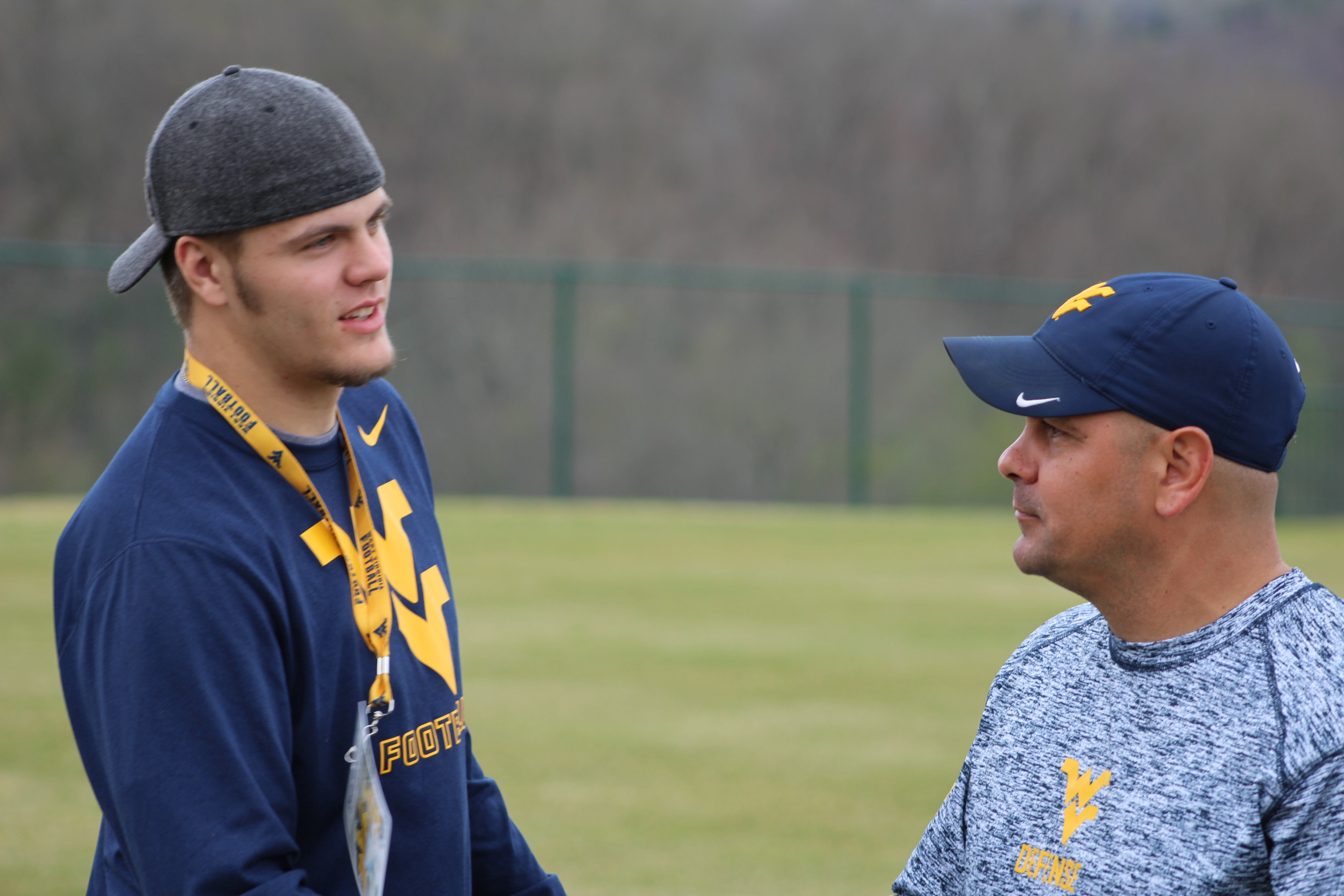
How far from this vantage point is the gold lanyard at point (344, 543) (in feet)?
6.66

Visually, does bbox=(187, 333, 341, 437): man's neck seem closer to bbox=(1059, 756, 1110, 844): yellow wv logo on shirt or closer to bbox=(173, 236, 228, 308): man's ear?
bbox=(173, 236, 228, 308): man's ear

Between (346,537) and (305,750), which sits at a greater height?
(346,537)

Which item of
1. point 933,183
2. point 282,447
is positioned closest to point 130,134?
point 933,183

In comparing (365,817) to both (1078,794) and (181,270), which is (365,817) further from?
(1078,794)

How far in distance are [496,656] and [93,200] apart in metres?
22.7

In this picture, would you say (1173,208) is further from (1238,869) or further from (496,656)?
(1238,869)

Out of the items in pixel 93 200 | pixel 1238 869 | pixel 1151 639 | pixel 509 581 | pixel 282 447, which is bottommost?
pixel 509 581

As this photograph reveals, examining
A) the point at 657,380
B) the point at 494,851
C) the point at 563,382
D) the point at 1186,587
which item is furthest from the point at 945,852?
the point at 657,380

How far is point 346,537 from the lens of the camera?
82.4 inches

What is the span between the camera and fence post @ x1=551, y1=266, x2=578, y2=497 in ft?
56.6

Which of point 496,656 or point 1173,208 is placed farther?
point 1173,208

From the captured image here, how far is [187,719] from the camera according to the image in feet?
5.99

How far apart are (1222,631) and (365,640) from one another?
1.22 m

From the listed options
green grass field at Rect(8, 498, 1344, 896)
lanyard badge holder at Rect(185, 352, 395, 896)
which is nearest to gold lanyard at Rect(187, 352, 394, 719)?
lanyard badge holder at Rect(185, 352, 395, 896)
